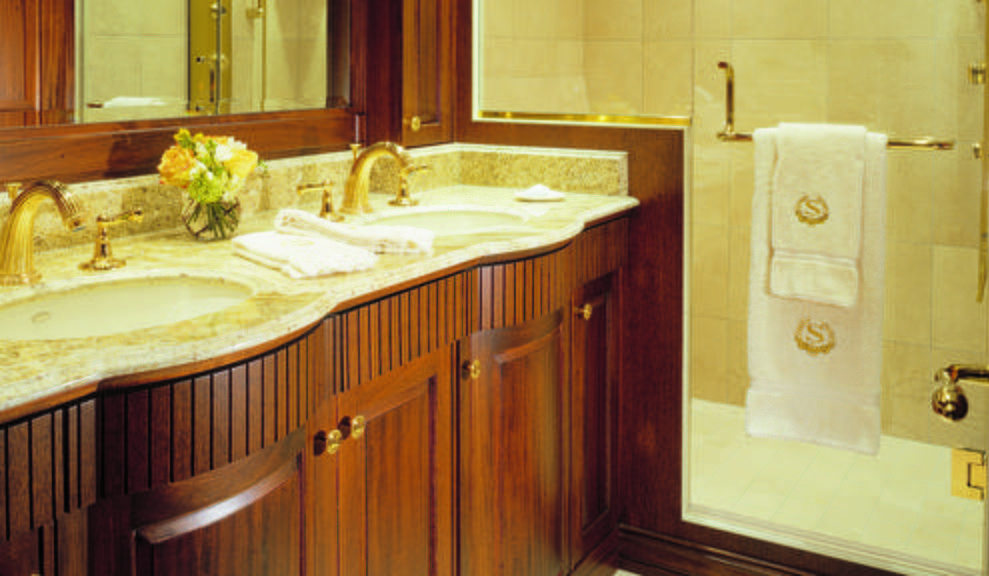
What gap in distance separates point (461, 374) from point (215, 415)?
0.69 m

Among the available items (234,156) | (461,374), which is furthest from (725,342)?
(234,156)

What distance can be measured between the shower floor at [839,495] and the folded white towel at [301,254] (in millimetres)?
1112

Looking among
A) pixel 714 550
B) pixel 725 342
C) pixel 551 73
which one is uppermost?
pixel 551 73

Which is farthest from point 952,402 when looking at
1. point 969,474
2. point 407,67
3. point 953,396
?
point 407,67

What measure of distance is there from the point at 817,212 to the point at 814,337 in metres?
0.27

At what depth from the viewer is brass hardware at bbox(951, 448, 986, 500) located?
132 cm

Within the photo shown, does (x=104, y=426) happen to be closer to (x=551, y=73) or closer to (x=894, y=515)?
(x=551, y=73)

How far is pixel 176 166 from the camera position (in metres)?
1.77

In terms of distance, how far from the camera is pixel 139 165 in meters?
1.88

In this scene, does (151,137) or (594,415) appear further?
(594,415)

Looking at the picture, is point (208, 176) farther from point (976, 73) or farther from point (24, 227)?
point (976, 73)

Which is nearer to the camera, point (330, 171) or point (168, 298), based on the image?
point (168, 298)

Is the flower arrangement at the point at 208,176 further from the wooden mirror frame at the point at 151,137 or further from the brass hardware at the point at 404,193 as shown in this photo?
the brass hardware at the point at 404,193

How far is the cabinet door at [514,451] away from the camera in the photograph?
1.92 metres
